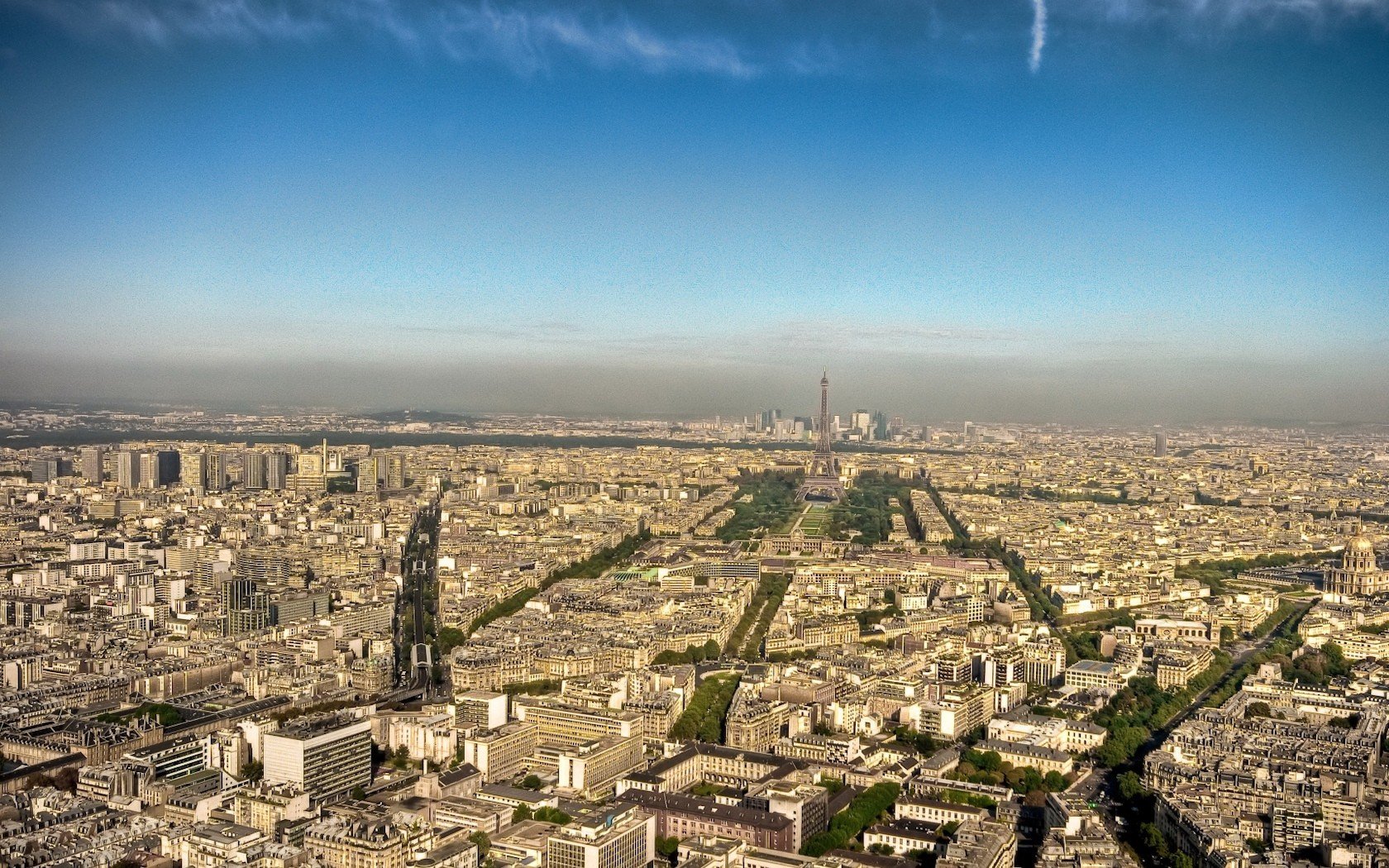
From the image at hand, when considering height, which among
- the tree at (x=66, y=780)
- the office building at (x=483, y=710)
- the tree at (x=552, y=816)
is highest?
the office building at (x=483, y=710)

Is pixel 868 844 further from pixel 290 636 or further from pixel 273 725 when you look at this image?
pixel 290 636

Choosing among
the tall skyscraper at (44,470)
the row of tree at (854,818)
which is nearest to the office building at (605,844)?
the row of tree at (854,818)

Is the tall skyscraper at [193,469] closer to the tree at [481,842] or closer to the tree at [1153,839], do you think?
the tree at [481,842]

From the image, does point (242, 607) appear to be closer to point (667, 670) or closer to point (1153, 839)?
point (667, 670)

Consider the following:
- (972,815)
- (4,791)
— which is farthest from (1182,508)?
(4,791)

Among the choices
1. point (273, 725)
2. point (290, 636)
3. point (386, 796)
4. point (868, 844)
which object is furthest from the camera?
point (290, 636)

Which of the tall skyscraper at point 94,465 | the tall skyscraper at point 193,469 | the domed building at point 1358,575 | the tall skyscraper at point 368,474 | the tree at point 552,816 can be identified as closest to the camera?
the tree at point 552,816

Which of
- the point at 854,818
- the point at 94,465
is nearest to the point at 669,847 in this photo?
the point at 854,818
